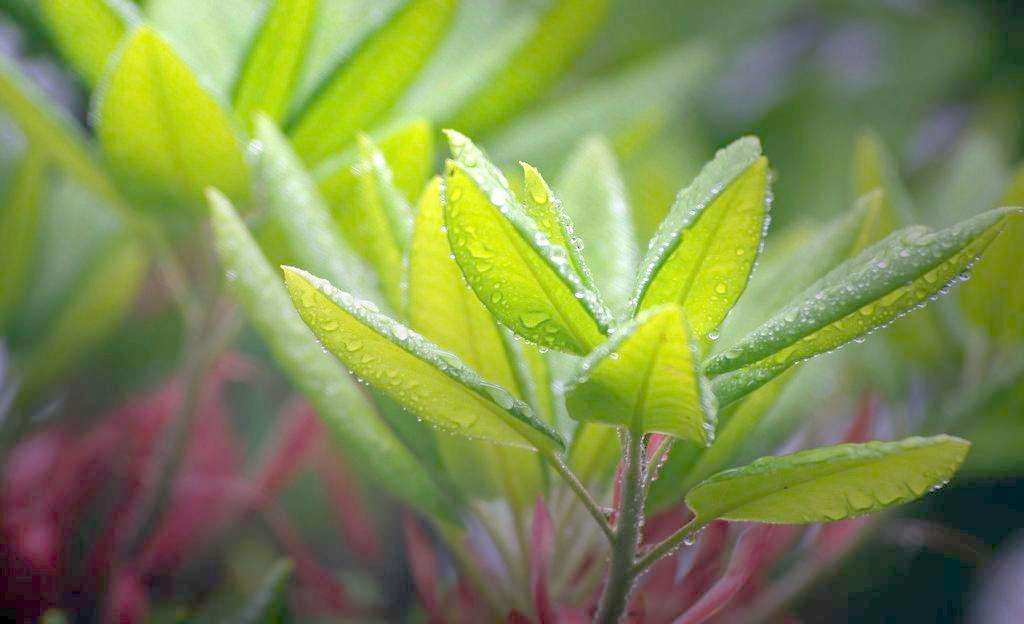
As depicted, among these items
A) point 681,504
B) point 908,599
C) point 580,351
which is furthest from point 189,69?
point 908,599

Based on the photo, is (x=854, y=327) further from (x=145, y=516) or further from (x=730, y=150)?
(x=145, y=516)

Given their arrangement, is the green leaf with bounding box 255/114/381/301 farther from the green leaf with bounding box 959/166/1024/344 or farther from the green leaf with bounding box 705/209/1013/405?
the green leaf with bounding box 959/166/1024/344

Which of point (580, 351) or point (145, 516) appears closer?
point (580, 351)

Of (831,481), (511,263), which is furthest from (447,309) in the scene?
(831,481)

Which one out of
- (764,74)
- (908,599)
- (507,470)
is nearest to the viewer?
(507,470)

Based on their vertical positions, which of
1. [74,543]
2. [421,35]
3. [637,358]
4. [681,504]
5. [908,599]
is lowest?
[908,599]

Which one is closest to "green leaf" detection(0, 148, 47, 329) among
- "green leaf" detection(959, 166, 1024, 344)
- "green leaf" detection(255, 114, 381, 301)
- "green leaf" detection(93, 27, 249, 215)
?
"green leaf" detection(93, 27, 249, 215)

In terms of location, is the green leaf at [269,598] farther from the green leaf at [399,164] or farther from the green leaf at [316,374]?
the green leaf at [399,164]

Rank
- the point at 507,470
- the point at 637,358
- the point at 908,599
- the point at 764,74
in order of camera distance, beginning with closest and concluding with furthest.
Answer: the point at 637,358 < the point at 507,470 < the point at 908,599 < the point at 764,74
